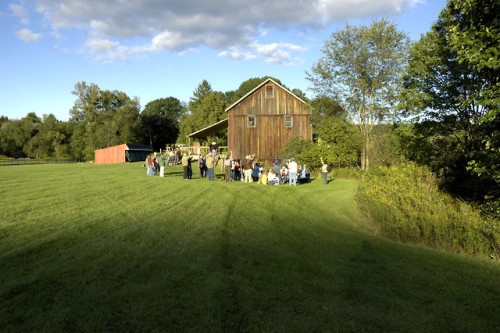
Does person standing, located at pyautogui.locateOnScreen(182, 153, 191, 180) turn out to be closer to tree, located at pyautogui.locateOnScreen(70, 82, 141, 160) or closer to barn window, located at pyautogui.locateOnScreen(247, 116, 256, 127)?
barn window, located at pyautogui.locateOnScreen(247, 116, 256, 127)

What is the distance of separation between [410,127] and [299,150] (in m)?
15.4

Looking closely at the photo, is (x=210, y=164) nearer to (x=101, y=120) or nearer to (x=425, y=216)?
(x=425, y=216)

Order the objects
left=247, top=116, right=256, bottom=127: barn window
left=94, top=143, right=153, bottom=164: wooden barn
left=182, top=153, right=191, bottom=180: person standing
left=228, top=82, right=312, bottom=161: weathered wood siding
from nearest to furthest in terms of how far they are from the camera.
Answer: left=182, top=153, right=191, bottom=180: person standing → left=228, top=82, right=312, bottom=161: weathered wood siding → left=247, top=116, right=256, bottom=127: barn window → left=94, top=143, right=153, bottom=164: wooden barn

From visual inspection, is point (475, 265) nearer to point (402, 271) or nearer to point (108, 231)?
point (402, 271)

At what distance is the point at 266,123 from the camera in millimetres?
31312

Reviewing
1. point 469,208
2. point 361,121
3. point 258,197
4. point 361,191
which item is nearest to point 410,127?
point 361,191

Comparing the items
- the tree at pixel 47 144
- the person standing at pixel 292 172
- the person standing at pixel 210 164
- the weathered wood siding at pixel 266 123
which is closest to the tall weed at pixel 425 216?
the person standing at pixel 292 172

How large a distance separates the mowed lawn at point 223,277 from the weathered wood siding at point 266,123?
20999 millimetres

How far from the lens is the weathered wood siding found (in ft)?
102

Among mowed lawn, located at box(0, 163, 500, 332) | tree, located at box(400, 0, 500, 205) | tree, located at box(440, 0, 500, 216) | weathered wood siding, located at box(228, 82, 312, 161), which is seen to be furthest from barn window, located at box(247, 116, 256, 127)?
tree, located at box(440, 0, 500, 216)

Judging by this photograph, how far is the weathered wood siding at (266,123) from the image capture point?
31219mm

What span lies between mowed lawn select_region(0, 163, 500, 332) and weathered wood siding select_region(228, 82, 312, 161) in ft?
68.9

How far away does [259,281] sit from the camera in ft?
18.2

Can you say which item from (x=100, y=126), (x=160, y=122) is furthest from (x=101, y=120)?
(x=160, y=122)
